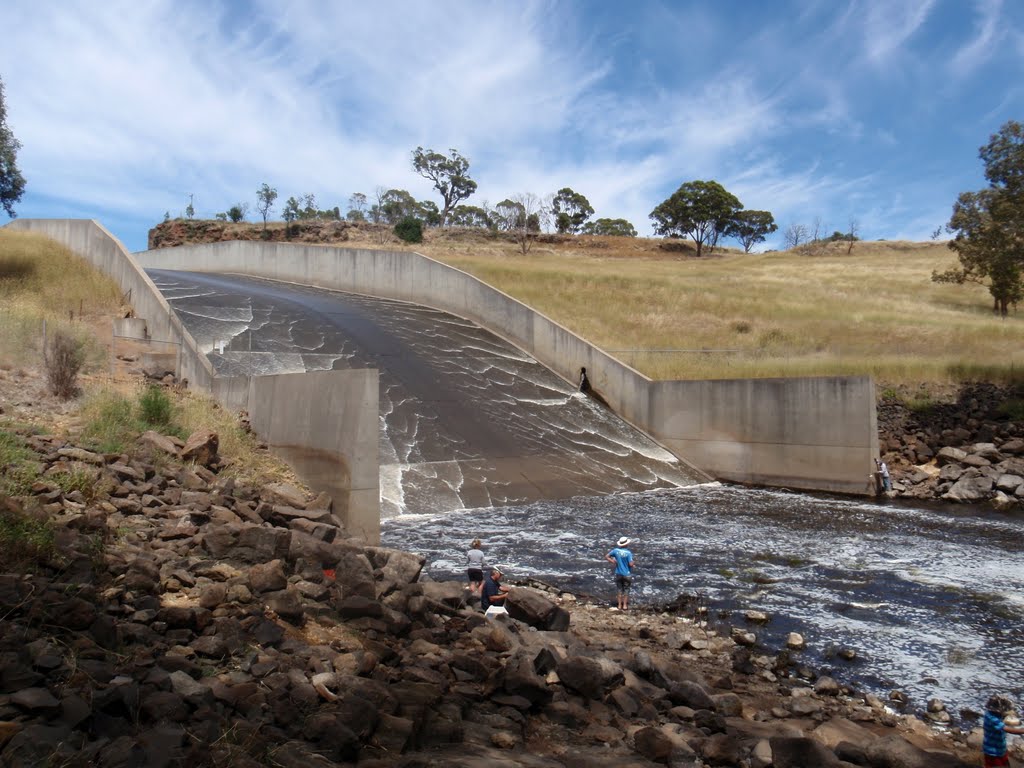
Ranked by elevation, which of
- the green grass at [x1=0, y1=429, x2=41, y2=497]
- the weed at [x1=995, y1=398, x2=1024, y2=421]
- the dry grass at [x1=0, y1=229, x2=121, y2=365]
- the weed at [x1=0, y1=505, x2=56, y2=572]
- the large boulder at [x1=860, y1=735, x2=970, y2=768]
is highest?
the dry grass at [x1=0, y1=229, x2=121, y2=365]

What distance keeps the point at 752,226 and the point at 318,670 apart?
8964 cm

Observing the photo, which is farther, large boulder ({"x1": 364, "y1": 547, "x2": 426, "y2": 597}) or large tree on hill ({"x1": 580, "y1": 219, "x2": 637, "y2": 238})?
large tree on hill ({"x1": 580, "y1": 219, "x2": 637, "y2": 238})

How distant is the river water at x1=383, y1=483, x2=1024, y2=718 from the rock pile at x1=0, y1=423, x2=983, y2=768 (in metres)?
1.15

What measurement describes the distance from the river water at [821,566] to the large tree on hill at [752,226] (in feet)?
241

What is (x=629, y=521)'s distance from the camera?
556 inches

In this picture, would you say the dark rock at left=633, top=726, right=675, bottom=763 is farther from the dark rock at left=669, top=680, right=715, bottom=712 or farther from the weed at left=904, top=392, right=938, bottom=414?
the weed at left=904, top=392, right=938, bottom=414

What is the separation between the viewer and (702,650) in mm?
7863

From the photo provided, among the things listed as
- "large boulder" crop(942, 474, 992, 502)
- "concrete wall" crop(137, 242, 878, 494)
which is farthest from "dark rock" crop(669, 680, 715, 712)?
"large boulder" crop(942, 474, 992, 502)

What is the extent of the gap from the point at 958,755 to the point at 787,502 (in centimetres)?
1140

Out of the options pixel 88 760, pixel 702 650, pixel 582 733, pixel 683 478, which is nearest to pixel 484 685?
pixel 582 733

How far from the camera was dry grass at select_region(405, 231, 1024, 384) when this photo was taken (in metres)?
22.9

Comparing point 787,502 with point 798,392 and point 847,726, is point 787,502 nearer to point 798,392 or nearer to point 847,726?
point 798,392

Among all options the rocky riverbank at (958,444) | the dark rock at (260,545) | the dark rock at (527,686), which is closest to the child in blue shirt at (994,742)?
the dark rock at (527,686)

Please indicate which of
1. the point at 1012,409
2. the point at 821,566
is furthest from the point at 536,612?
the point at 1012,409
